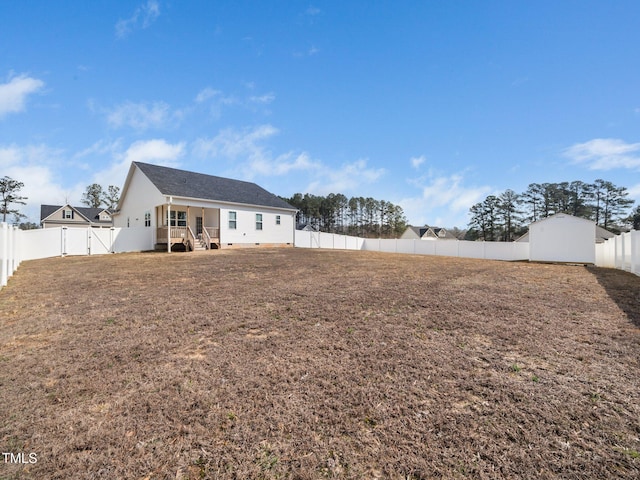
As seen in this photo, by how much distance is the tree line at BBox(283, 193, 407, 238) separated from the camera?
2163 inches

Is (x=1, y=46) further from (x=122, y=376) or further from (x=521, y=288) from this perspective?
(x=521, y=288)

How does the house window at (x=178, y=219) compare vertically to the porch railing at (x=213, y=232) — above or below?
above

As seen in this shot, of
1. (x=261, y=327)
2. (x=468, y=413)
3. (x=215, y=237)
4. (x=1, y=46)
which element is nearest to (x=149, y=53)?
(x=1, y=46)

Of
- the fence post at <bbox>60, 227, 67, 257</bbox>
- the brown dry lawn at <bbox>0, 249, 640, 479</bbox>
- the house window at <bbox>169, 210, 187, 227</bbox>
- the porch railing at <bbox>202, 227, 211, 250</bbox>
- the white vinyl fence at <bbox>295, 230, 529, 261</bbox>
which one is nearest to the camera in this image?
the brown dry lawn at <bbox>0, 249, 640, 479</bbox>

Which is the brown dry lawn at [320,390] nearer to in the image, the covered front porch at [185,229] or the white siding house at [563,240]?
the covered front porch at [185,229]

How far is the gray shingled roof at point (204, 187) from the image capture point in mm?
18312

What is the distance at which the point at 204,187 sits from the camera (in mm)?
20453

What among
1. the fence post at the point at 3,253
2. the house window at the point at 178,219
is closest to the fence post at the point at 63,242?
the house window at the point at 178,219

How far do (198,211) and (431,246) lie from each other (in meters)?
20.1

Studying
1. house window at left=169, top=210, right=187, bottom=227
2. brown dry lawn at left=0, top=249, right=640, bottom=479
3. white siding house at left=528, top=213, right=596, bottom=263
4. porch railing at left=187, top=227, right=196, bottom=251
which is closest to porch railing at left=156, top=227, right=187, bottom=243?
porch railing at left=187, top=227, right=196, bottom=251

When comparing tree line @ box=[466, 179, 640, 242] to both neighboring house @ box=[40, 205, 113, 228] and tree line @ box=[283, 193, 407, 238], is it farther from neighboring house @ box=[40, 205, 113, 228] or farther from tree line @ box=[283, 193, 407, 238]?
neighboring house @ box=[40, 205, 113, 228]

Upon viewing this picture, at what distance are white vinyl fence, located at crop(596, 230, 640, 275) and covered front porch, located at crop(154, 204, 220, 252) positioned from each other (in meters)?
19.4

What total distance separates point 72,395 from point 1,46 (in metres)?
13.4

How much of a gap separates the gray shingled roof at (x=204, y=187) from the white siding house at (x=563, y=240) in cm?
1846
